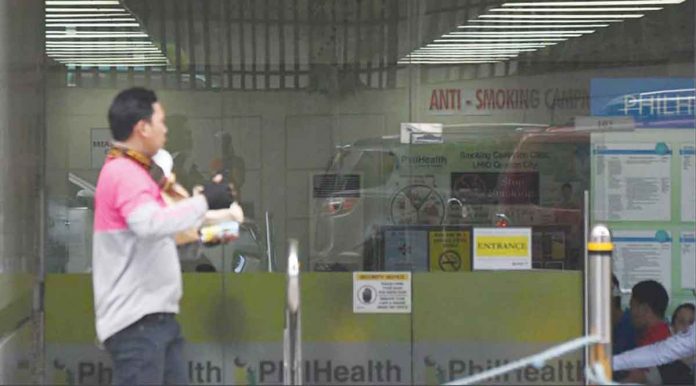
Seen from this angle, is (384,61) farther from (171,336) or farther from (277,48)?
(171,336)

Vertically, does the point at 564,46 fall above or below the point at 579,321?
above

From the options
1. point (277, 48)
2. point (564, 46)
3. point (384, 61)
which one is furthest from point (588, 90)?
Answer: point (277, 48)

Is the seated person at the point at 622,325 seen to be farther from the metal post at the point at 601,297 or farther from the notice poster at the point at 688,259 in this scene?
the metal post at the point at 601,297

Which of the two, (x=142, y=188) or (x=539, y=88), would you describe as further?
(x=539, y=88)

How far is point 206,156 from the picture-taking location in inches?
292

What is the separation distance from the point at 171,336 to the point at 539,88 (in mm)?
3202

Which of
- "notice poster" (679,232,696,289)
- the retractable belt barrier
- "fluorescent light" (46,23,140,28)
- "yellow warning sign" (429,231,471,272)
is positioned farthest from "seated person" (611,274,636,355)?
"fluorescent light" (46,23,140,28)

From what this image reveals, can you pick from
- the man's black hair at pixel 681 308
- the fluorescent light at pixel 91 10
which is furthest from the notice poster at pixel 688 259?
the fluorescent light at pixel 91 10

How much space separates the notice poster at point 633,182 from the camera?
7590mm

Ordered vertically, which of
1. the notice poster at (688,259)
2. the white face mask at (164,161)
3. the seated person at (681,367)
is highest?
the white face mask at (164,161)

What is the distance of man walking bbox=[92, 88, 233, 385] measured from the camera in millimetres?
5145

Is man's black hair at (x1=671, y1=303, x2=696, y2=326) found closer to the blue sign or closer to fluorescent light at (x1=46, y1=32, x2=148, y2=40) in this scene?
the blue sign

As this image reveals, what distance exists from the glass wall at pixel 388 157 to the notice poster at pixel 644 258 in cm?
5

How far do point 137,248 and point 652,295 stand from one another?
12.2 ft
